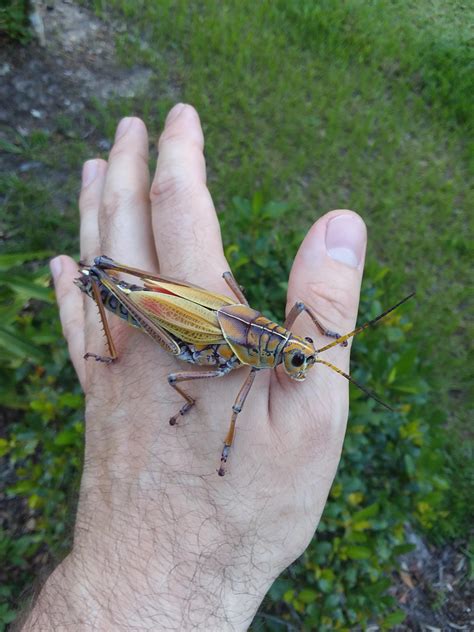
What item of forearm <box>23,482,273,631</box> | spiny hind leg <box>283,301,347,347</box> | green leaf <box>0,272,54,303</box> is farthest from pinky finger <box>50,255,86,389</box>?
spiny hind leg <box>283,301,347,347</box>

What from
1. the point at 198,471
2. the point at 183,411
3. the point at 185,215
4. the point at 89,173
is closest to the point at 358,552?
the point at 198,471

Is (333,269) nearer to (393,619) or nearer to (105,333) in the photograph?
(105,333)

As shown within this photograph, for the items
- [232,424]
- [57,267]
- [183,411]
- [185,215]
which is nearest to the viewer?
[232,424]

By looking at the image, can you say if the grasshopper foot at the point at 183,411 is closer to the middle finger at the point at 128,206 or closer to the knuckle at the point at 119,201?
the middle finger at the point at 128,206

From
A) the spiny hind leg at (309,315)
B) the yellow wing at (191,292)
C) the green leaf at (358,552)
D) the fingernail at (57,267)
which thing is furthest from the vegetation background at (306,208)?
the yellow wing at (191,292)

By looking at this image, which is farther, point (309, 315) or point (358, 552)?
point (358, 552)

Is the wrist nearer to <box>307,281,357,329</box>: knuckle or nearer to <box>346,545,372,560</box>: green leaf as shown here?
<box>346,545,372,560</box>: green leaf

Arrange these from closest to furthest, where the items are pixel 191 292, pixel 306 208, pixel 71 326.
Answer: pixel 191 292 < pixel 71 326 < pixel 306 208
